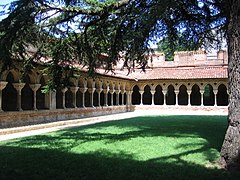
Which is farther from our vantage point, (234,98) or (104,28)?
(104,28)

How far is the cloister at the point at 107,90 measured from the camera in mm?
15586

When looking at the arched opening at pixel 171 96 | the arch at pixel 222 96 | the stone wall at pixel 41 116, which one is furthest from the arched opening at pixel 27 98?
the arch at pixel 222 96

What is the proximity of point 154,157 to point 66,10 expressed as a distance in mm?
4573

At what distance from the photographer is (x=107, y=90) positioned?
2383 centimetres

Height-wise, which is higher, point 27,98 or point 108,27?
point 108,27

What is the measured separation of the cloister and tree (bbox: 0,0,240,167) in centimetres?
424

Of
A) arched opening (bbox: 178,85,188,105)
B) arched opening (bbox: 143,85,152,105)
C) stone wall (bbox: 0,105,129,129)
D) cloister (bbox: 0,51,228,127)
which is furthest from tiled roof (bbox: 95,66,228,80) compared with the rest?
stone wall (bbox: 0,105,129,129)

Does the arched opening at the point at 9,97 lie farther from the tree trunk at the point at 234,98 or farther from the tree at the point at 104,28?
the tree trunk at the point at 234,98

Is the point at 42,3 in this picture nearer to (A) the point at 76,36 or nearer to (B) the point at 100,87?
(A) the point at 76,36

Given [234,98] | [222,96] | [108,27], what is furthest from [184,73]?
[234,98]

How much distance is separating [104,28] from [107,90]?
14.2 metres

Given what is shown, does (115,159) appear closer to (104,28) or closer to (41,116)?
(104,28)

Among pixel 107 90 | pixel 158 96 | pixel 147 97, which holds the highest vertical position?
pixel 107 90

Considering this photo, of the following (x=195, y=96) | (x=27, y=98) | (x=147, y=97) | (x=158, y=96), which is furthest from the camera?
(x=147, y=97)
